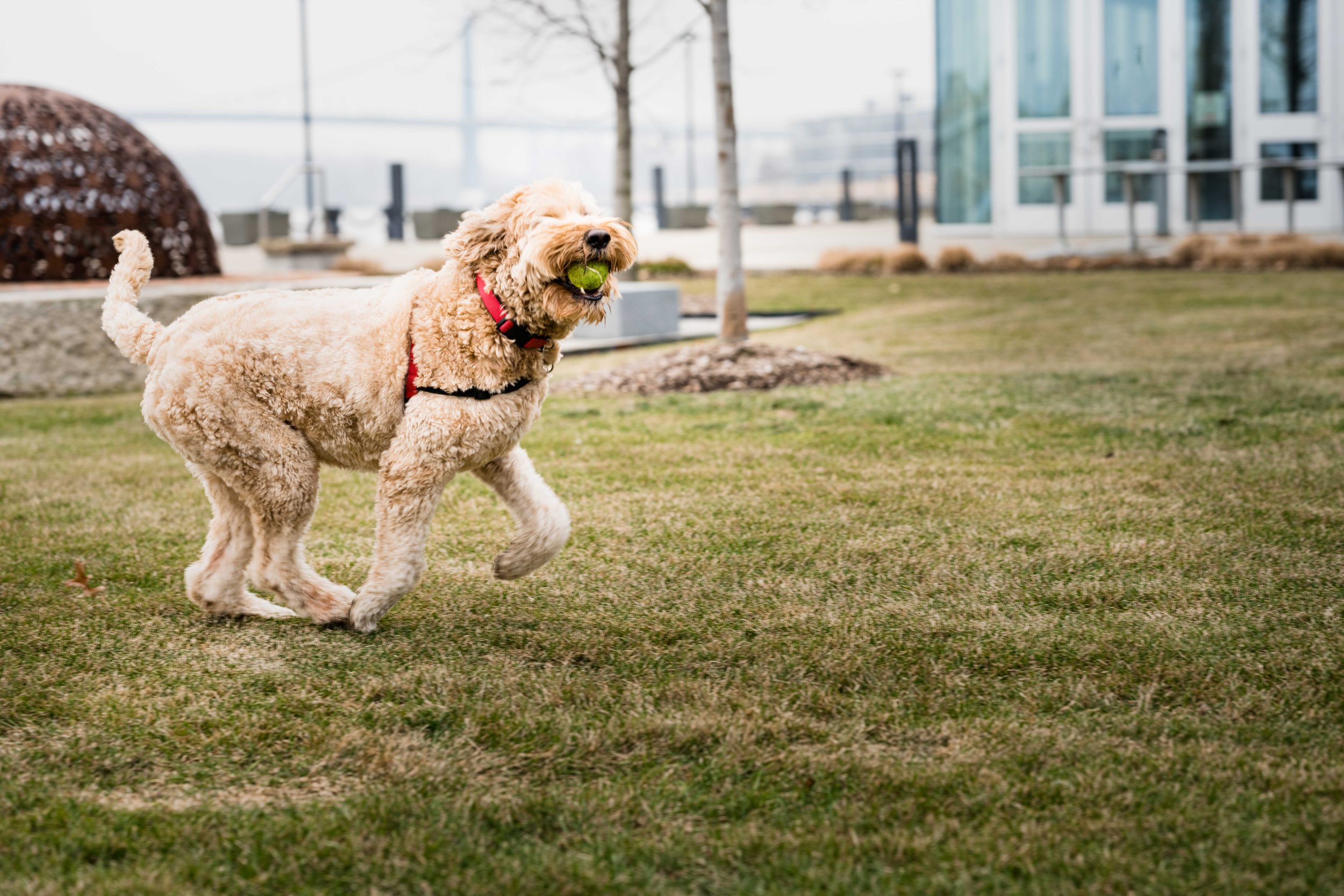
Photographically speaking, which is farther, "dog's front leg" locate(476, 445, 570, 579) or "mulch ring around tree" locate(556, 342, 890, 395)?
"mulch ring around tree" locate(556, 342, 890, 395)

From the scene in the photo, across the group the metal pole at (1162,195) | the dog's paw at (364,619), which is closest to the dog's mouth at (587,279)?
the dog's paw at (364,619)

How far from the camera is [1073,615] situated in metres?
4.06

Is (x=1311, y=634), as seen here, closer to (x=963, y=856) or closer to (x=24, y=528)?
(x=963, y=856)

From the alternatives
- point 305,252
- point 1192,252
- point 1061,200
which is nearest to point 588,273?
point 1192,252

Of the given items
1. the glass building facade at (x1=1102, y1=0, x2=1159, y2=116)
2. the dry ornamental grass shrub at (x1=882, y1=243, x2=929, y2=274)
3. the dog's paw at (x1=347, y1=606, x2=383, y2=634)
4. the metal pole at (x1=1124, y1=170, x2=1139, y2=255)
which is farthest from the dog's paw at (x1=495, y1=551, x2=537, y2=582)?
the glass building facade at (x1=1102, y1=0, x2=1159, y2=116)

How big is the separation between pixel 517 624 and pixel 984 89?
27460mm

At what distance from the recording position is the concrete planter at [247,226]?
38.1 m

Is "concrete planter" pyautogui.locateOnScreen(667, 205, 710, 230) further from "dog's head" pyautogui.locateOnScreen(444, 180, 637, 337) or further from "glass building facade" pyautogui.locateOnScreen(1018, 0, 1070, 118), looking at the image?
"dog's head" pyautogui.locateOnScreen(444, 180, 637, 337)

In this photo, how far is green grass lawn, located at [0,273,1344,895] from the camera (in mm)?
2588

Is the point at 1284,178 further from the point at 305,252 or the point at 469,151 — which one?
the point at 469,151

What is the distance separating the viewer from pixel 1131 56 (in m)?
27.6

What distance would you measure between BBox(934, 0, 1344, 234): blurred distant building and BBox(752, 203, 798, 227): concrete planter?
18135 mm

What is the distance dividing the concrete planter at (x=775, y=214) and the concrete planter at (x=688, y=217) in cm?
232

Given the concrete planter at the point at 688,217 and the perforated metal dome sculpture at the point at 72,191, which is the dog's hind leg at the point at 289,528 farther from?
the concrete planter at the point at 688,217
